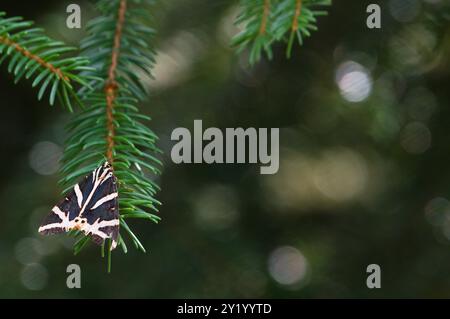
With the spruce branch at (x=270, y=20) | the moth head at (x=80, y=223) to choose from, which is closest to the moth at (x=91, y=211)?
the moth head at (x=80, y=223)

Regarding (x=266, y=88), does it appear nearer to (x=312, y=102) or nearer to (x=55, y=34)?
(x=312, y=102)

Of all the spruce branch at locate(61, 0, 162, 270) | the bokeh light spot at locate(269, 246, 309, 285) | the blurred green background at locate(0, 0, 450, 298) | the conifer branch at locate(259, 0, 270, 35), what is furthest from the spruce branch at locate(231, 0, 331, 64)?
the bokeh light spot at locate(269, 246, 309, 285)

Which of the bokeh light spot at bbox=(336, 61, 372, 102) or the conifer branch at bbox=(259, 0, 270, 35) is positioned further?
the bokeh light spot at bbox=(336, 61, 372, 102)

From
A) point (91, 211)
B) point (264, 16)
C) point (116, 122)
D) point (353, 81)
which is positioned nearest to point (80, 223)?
point (91, 211)

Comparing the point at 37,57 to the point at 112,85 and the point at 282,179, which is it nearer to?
the point at 112,85

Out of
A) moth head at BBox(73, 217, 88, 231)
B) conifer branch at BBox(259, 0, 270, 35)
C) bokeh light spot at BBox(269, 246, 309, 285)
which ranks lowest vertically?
bokeh light spot at BBox(269, 246, 309, 285)

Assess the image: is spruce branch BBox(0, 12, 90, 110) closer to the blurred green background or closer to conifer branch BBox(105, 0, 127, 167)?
conifer branch BBox(105, 0, 127, 167)

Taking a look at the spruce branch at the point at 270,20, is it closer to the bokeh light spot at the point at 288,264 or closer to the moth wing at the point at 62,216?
the moth wing at the point at 62,216
